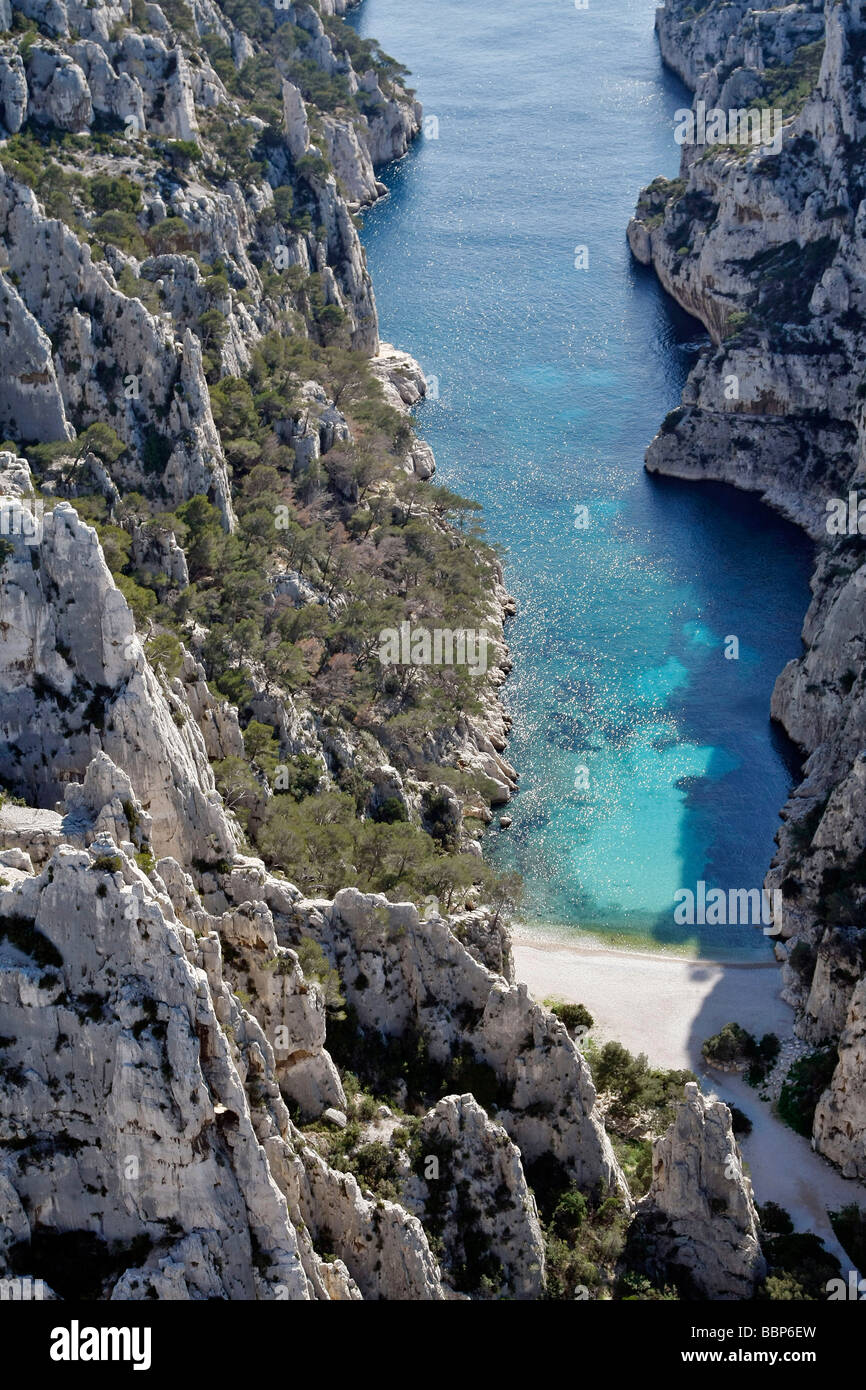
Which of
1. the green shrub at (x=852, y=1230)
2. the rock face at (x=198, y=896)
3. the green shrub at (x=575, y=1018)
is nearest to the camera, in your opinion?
the rock face at (x=198, y=896)

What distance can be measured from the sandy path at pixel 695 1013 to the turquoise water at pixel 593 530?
8.03 feet

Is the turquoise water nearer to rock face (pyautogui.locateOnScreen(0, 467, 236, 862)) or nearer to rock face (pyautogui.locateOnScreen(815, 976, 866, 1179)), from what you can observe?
rock face (pyautogui.locateOnScreen(815, 976, 866, 1179))

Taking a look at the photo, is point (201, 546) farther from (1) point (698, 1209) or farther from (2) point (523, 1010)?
(1) point (698, 1209)

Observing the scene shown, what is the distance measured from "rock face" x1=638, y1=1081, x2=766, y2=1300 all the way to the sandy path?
525 cm

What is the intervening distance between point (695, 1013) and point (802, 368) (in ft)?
183

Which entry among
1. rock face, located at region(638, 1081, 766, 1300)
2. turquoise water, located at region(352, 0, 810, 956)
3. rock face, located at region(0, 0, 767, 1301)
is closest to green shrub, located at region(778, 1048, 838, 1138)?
rock face, located at region(0, 0, 767, 1301)

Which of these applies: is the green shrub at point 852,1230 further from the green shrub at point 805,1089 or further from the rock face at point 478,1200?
the rock face at point 478,1200

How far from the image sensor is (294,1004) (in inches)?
1989

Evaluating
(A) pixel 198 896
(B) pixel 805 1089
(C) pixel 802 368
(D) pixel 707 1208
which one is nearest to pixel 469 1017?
(D) pixel 707 1208

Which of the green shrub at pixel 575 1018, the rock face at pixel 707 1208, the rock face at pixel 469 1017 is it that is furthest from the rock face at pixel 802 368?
the rock face at pixel 469 1017

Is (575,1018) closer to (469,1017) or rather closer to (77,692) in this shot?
(469,1017)

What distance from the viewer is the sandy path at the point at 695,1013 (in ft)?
194

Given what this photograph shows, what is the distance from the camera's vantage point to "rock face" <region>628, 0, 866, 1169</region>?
70562 millimetres
